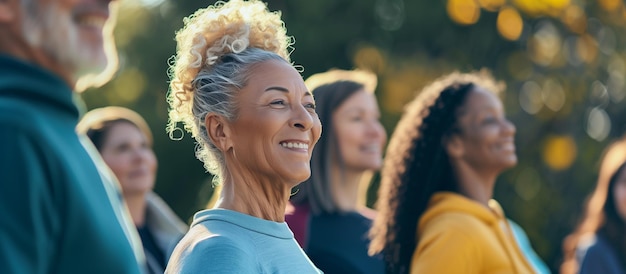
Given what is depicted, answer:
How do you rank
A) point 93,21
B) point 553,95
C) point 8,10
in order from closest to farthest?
point 8,10, point 93,21, point 553,95

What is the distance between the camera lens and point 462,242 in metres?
4.93

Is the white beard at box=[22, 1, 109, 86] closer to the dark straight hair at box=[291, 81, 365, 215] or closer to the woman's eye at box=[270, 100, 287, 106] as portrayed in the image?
the woman's eye at box=[270, 100, 287, 106]

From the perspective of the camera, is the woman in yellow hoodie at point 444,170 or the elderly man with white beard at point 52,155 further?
the woman in yellow hoodie at point 444,170

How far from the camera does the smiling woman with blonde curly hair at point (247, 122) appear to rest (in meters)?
3.33

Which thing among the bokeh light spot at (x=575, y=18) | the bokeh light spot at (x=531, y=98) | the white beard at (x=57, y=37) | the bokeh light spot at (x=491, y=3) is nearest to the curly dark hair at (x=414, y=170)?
the white beard at (x=57, y=37)

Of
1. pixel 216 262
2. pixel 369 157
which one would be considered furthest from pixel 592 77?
pixel 216 262

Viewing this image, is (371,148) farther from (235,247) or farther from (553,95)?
(553,95)

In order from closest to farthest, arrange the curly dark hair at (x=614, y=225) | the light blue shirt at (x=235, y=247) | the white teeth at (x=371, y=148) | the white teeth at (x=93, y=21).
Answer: the white teeth at (x=93, y=21)
the light blue shirt at (x=235, y=247)
the white teeth at (x=371, y=148)
the curly dark hair at (x=614, y=225)

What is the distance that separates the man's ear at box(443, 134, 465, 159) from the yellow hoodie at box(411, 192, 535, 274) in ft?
0.71

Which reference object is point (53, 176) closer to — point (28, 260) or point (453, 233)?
point (28, 260)

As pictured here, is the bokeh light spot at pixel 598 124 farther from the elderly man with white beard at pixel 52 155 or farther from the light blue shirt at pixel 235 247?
the elderly man with white beard at pixel 52 155

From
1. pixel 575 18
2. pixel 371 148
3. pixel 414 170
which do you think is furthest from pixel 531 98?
pixel 414 170

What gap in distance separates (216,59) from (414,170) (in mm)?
2119

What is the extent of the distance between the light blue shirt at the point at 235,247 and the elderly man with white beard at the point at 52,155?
479 mm
